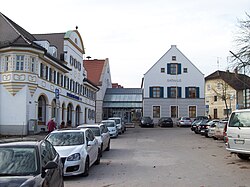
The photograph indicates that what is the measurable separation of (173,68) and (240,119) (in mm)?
47560

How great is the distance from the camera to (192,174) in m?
11.5

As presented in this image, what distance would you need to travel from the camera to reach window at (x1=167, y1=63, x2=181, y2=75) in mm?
60750

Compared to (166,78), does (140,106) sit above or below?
below

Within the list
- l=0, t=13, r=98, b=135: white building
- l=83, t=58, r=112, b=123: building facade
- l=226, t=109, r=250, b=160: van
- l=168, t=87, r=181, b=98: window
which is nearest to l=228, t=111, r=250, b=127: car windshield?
l=226, t=109, r=250, b=160: van

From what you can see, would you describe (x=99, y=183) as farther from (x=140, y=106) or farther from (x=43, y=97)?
(x=140, y=106)

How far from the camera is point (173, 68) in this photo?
60875 mm

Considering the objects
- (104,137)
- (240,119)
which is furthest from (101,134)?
(240,119)

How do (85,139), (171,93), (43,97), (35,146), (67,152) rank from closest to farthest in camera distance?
(35,146) → (67,152) → (85,139) → (43,97) → (171,93)

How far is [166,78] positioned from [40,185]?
2176 inches

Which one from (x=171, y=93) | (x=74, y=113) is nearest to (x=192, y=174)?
(x=74, y=113)

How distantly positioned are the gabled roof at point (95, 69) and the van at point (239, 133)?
51.7m

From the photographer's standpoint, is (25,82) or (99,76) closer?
(25,82)

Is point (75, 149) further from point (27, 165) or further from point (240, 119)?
point (240, 119)

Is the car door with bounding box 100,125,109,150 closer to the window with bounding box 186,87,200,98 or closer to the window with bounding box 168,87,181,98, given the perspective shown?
the window with bounding box 168,87,181,98
